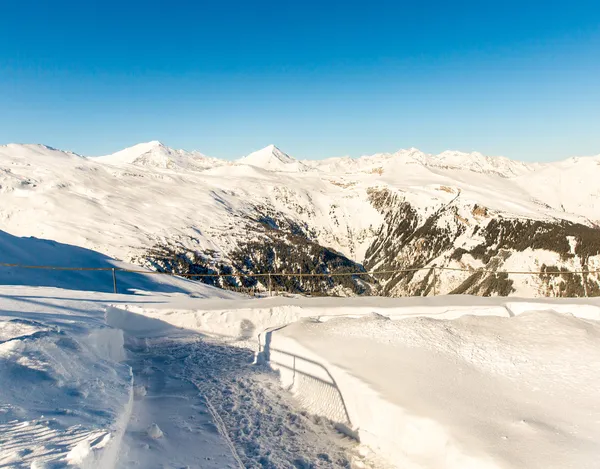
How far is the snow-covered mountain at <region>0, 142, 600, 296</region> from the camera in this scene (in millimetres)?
84312

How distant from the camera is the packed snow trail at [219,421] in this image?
5891 millimetres

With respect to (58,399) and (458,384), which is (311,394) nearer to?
(458,384)

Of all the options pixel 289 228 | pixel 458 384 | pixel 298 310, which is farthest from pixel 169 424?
pixel 289 228

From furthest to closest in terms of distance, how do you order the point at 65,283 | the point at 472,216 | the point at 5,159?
the point at 472,216, the point at 5,159, the point at 65,283

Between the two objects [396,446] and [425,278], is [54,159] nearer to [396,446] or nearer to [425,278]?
[425,278]

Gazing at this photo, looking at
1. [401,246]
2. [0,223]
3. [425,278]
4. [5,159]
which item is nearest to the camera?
[0,223]

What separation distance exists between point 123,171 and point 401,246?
387 ft

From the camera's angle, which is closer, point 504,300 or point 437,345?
point 437,345

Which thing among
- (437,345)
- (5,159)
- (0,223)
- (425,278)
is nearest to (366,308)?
(437,345)

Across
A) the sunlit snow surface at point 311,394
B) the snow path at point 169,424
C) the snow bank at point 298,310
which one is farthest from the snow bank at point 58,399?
the snow bank at point 298,310

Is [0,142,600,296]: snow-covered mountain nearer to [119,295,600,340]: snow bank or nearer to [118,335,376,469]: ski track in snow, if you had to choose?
[119,295,600,340]: snow bank

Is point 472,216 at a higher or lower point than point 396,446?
higher

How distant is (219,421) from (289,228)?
15507 cm

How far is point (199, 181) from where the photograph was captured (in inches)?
7018
